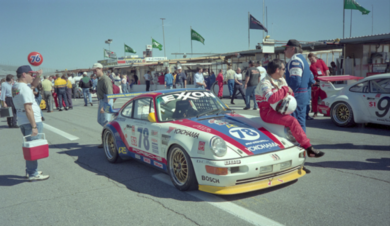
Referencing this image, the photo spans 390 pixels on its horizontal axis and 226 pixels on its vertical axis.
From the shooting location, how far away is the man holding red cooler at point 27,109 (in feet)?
15.2

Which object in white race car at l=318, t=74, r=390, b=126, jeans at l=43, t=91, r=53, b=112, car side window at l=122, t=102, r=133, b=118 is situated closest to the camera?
car side window at l=122, t=102, r=133, b=118

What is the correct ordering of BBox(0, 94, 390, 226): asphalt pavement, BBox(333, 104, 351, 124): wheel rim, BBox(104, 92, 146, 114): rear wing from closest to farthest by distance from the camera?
BBox(0, 94, 390, 226): asphalt pavement < BBox(104, 92, 146, 114): rear wing < BBox(333, 104, 351, 124): wheel rim

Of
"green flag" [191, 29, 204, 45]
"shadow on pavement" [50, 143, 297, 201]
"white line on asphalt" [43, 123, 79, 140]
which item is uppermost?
"green flag" [191, 29, 204, 45]

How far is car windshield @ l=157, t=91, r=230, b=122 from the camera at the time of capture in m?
4.66

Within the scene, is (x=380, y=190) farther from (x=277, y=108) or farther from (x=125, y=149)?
(x=125, y=149)

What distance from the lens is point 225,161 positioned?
3.49 metres

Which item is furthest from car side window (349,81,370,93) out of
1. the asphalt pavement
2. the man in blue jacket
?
the man in blue jacket

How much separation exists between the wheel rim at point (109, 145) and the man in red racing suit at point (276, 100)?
2795mm

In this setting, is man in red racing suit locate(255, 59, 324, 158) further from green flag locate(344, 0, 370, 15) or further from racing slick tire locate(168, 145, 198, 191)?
green flag locate(344, 0, 370, 15)

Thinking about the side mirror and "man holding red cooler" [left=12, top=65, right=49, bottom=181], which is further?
"man holding red cooler" [left=12, top=65, right=49, bottom=181]

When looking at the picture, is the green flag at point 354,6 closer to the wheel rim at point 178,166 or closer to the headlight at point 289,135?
the headlight at point 289,135

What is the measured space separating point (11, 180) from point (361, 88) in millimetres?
7597

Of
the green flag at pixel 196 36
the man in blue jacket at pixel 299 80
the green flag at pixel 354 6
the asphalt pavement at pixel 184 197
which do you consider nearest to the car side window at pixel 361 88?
the asphalt pavement at pixel 184 197

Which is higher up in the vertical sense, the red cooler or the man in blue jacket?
the man in blue jacket
